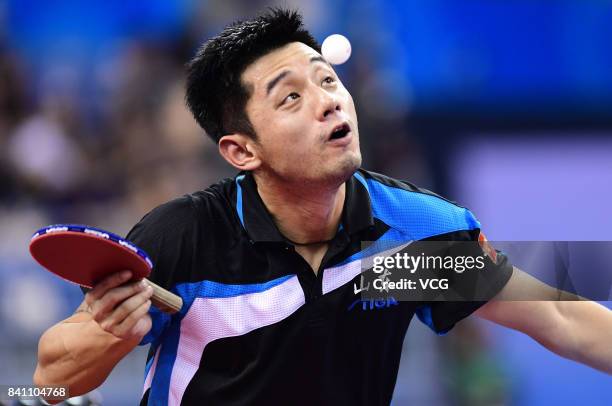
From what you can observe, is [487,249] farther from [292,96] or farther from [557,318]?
[292,96]

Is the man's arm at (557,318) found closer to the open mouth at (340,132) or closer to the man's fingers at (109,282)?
the open mouth at (340,132)

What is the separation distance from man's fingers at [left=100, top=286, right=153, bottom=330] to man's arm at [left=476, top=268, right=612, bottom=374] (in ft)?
4.54

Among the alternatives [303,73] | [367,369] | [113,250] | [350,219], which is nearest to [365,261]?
[350,219]

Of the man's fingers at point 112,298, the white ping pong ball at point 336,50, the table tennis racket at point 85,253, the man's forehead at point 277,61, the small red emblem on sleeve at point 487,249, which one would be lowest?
the man's fingers at point 112,298

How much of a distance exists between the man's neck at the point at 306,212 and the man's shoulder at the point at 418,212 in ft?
0.55

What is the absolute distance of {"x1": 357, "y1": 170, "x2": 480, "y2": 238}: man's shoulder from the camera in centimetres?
394

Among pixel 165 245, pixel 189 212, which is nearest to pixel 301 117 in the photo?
pixel 189 212

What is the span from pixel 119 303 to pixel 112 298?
0.14 feet

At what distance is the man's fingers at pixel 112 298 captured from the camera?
126 inches

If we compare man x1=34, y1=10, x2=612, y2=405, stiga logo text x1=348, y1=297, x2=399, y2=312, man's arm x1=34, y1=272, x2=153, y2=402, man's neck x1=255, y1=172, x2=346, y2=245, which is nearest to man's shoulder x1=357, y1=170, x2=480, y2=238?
man x1=34, y1=10, x2=612, y2=405

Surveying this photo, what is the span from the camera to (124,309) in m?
3.22

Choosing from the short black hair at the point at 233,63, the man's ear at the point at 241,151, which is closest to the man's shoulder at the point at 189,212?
the man's ear at the point at 241,151

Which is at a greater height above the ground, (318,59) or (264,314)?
(318,59)

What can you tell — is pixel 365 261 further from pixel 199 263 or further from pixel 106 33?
pixel 106 33
